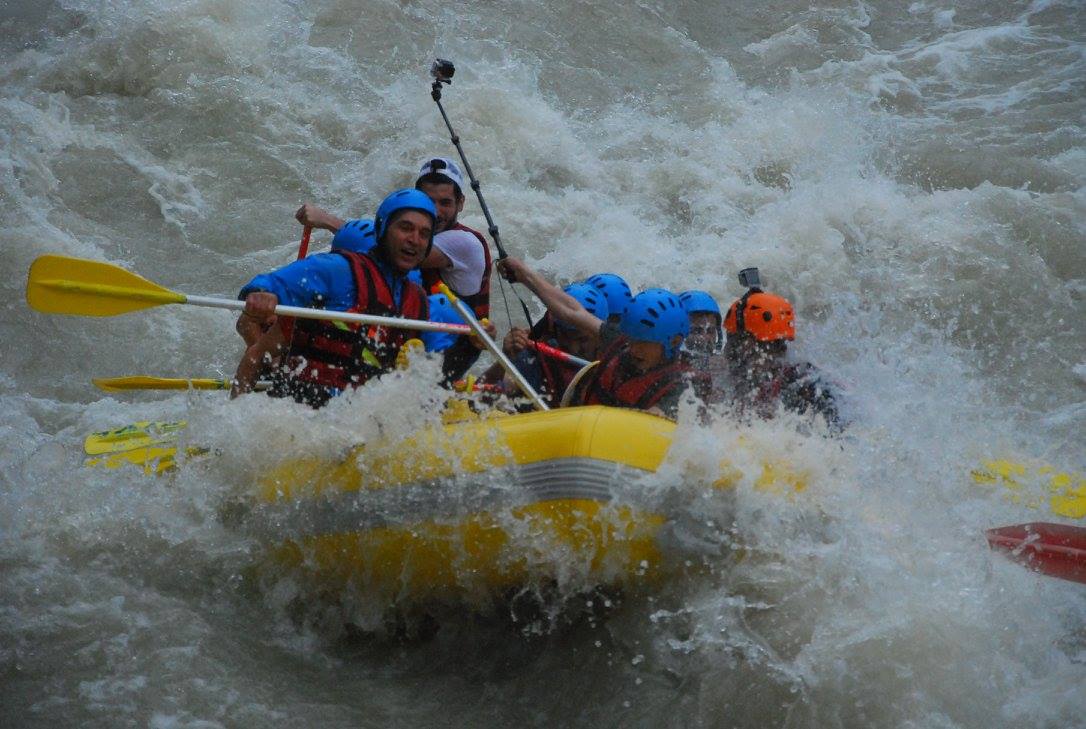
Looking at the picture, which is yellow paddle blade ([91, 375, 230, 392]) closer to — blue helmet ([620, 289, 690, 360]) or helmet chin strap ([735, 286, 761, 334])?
blue helmet ([620, 289, 690, 360])

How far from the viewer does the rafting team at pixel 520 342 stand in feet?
14.2

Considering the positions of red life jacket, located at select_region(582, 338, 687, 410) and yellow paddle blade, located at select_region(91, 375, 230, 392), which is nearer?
red life jacket, located at select_region(582, 338, 687, 410)

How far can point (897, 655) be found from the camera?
353 cm

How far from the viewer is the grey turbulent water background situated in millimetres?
3623

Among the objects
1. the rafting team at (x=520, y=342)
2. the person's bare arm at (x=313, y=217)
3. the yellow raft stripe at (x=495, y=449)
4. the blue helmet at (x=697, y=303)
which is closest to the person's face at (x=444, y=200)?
the rafting team at (x=520, y=342)

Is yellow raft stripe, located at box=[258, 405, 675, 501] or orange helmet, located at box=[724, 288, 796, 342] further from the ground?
orange helmet, located at box=[724, 288, 796, 342]

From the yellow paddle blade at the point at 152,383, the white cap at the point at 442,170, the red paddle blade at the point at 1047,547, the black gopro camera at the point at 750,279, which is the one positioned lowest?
the yellow paddle blade at the point at 152,383

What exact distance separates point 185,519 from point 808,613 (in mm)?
2320

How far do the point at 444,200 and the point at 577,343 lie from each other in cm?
97

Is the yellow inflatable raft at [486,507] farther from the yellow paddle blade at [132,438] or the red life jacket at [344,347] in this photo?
the yellow paddle blade at [132,438]

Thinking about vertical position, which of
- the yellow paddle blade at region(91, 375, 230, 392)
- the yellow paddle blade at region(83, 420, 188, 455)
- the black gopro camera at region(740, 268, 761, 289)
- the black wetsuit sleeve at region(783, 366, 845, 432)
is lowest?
the yellow paddle blade at region(83, 420, 188, 455)

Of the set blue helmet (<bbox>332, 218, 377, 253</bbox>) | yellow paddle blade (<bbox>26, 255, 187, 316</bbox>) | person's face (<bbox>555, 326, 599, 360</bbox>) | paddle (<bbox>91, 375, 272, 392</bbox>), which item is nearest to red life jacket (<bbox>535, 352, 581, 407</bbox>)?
person's face (<bbox>555, 326, 599, 360</bbox>)

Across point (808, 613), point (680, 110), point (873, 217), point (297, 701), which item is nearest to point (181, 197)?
point (680, 110)

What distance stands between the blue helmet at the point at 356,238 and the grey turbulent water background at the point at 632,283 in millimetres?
889
